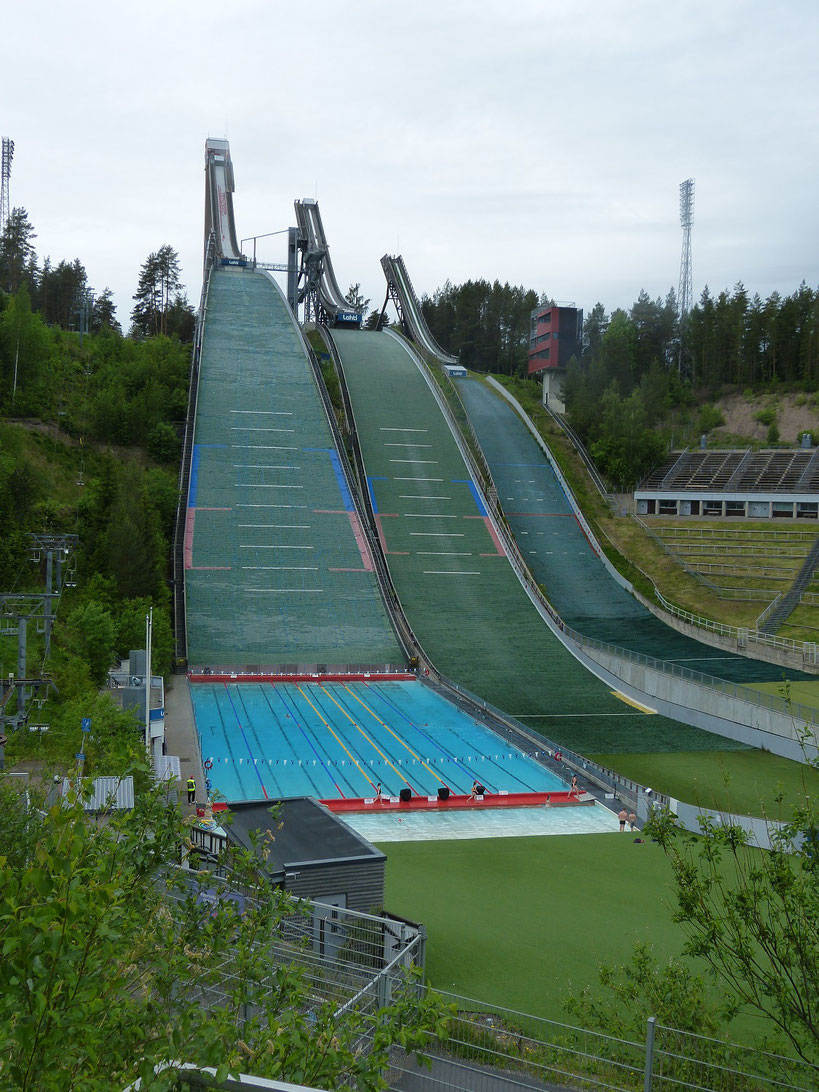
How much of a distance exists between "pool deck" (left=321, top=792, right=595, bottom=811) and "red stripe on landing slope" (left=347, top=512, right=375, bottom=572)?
1783 cm

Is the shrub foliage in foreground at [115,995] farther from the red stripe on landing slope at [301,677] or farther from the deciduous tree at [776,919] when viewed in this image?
the red stripe on landing slope at [301,677]

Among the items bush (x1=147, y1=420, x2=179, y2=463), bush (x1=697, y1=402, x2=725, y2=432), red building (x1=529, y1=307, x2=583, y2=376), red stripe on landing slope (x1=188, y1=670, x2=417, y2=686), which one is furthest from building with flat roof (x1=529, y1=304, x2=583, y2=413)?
red stripe on landing slope (x1=188, y1=670, x2=417, y2=686)

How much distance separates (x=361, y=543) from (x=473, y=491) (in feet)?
24.0

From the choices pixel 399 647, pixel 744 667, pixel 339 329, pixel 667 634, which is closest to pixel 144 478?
pixel 399 647

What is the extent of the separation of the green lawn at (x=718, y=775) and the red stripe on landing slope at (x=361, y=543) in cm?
1591

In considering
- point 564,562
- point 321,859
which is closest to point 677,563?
point 564,562

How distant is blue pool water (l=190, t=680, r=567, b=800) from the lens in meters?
20.5

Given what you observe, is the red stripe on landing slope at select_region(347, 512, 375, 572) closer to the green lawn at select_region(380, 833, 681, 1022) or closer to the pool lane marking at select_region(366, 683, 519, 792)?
the pool lane marking at select_region(366, 683, 519, 792)

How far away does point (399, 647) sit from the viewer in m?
32.2

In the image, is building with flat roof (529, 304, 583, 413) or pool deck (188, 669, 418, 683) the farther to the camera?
building with flat roof (529, 304, 583, 413)

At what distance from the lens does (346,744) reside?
23.3 m

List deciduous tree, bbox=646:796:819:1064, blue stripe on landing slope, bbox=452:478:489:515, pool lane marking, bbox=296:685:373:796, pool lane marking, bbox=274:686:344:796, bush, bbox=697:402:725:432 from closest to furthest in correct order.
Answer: deciduous tree, bbox=646:796:819:1064
pool lane marking, bbox=274:686:344:796
pool lane marking, bbox=296:685:373:796
blue stripe on landing slope, bbox=452:478:489:515
bush, bbox=697:402:725:432

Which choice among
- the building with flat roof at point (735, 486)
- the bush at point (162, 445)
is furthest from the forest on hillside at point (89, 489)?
the building with flat roof at point (735, 486)

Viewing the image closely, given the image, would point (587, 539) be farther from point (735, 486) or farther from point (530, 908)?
point (530, 908)
